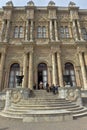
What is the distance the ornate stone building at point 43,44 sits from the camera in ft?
54.8

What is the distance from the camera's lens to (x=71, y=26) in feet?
→ 66.5

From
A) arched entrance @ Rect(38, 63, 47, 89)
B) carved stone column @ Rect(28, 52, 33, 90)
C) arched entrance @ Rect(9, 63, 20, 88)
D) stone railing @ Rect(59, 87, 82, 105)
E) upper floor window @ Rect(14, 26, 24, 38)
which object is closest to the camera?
stone railing @ Rect(59, 87, 82, 105)

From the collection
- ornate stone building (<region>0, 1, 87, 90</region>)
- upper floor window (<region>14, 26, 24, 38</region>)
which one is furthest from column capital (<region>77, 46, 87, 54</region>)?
upper floor window (<region>14, 26, 24, 38</region>)

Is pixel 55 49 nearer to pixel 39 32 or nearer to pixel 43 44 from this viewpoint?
pixel 43 44

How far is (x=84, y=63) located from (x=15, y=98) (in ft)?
34.8

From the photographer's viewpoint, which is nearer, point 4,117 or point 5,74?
point 4,117

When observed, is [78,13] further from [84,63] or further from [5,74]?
[5,74]

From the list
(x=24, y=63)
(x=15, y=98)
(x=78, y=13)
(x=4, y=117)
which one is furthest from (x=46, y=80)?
(x=78, y=13)

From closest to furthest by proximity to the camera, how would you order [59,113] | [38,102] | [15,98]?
[59,113], [38,102], [15,98]

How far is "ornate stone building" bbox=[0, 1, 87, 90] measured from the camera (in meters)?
16.7

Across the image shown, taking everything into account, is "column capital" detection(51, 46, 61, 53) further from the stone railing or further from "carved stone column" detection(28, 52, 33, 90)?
the stone railing

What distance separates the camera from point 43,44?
18.3 meters

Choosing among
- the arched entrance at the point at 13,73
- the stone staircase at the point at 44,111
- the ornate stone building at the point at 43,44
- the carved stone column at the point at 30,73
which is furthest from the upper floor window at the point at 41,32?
the stone staircase at the point at 44,111

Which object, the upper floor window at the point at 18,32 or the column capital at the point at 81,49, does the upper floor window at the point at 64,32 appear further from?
the upper floor window at the point at 18,32
